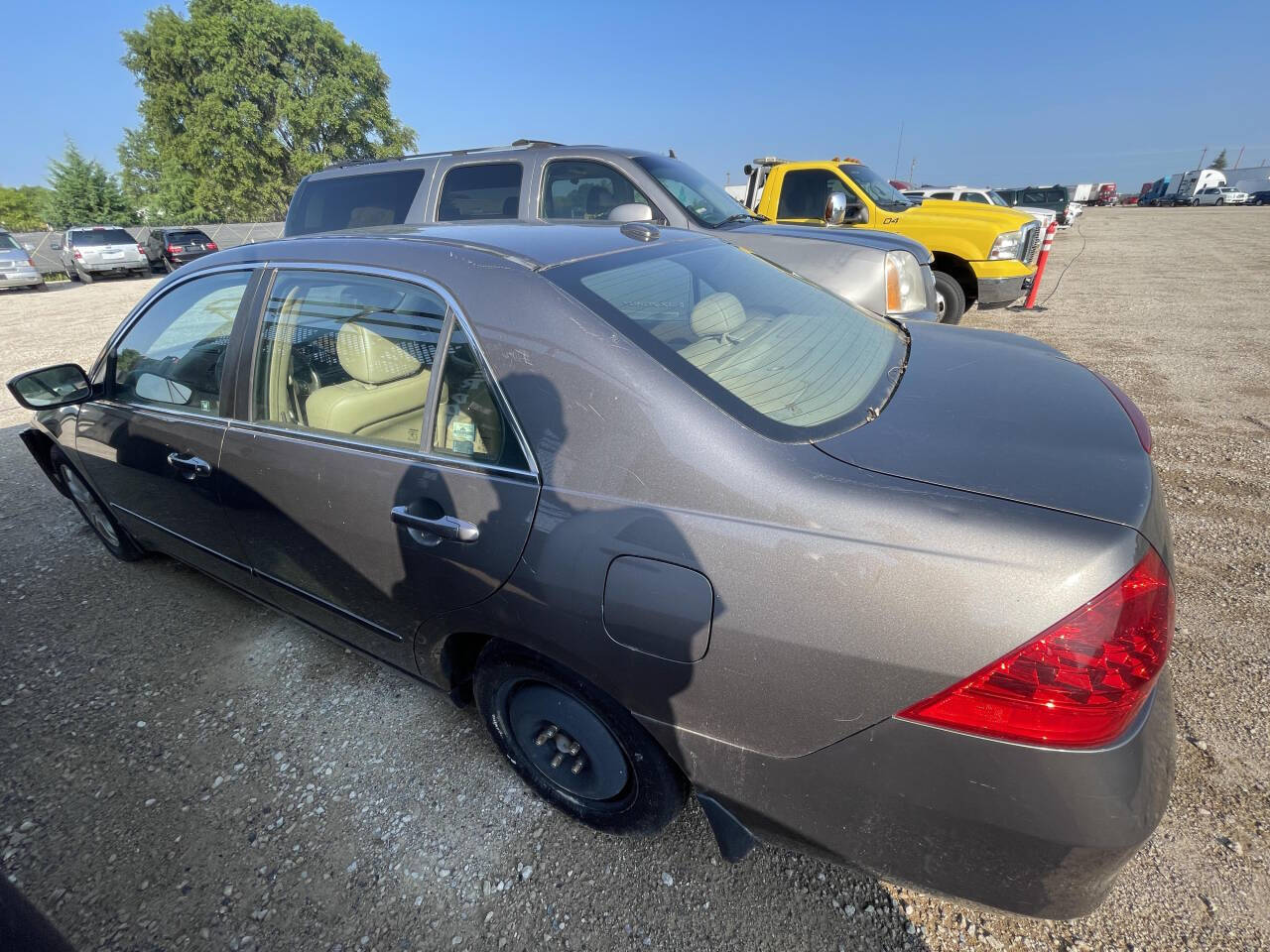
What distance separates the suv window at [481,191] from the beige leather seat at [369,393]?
3.38 meters

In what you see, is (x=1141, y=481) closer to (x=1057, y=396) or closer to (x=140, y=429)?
(x=1057, y=396)

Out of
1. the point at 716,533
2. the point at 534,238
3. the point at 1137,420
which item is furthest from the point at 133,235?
the point at 1137,420

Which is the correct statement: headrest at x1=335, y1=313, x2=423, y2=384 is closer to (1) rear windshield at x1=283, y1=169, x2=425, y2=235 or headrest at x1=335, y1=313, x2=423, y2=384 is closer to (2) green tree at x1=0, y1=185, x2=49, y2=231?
(1) rear windshield at x1=283, y1=169, x2=425, y2=235

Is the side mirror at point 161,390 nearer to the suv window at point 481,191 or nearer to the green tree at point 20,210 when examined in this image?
the suv window at point 481,191

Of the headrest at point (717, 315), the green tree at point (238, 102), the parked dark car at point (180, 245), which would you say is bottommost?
the parked dark car at point (180, 245)

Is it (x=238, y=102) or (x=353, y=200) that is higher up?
(x=238, y=102)

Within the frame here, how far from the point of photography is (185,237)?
18875mm

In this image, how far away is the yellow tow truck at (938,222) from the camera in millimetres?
6711

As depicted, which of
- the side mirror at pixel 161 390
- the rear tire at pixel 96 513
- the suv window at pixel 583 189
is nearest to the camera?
the side mirror at pixel 161 390

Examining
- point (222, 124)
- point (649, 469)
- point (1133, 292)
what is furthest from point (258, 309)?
point (222, 124)

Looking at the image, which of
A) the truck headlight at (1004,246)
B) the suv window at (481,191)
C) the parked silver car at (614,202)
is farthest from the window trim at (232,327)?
the truck headlight at (1004,246)

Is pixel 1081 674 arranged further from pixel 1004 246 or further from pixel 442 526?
pixel 1004 246

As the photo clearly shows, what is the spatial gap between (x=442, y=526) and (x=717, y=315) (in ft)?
3.32

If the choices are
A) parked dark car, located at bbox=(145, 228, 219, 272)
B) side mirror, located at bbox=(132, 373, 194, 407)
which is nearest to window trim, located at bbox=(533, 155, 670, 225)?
side mirror, located at bbox=(132, 373, 194, 407)
